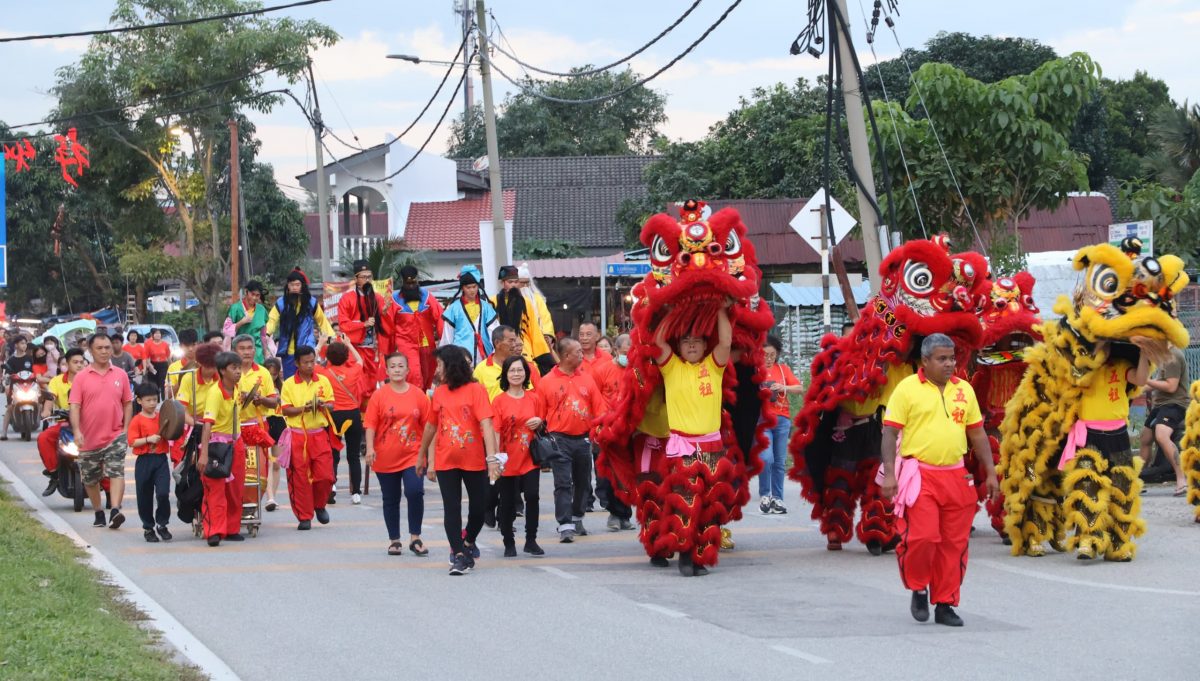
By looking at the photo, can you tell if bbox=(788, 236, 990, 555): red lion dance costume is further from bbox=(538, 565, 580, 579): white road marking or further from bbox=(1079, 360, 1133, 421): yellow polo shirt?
bbox=(538, 565, 580, 579): white road marking

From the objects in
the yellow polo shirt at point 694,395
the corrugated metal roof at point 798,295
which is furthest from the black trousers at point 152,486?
the corrugated metal roof at point 798,295

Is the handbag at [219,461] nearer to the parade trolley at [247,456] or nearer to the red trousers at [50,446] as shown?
the parade trolley at [247,456]

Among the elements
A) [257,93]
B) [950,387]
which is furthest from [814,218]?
[257,93]

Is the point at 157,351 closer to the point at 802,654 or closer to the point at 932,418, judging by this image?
the point at 932,418

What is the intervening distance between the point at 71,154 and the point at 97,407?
111 feet

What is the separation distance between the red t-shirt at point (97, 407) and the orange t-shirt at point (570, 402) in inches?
162

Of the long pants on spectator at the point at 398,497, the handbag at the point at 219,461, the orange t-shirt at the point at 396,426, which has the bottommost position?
the long pants on spectator at the point at 398,497

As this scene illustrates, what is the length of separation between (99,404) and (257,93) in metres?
33.4

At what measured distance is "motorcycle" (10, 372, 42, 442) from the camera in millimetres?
24859

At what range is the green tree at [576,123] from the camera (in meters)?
Result: 59.5

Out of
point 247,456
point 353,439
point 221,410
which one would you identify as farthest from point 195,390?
point 353,439

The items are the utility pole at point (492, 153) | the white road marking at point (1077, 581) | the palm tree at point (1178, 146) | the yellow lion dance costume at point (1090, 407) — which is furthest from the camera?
the palm tree at point (1178, 146)

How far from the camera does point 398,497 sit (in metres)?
12.5

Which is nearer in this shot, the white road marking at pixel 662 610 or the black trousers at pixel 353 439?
the white road marking at pixel 662 610
